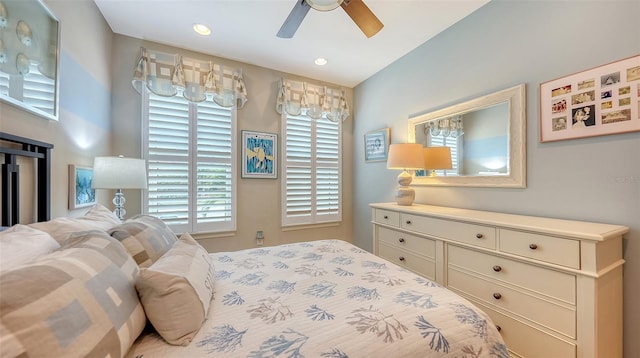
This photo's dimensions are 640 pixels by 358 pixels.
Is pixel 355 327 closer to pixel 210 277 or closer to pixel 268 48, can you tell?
pixel 210 277

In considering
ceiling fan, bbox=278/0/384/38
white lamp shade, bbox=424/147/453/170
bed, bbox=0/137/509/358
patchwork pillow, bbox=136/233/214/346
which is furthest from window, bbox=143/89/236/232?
white lamp shade, bbox=424/147/453/170

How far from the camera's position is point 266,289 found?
1.19 metres

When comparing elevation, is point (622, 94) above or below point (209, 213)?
above

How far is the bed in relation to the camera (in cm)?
57

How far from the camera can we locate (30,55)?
1270mm

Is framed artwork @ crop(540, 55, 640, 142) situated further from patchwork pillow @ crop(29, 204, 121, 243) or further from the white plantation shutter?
the white plantation shutter

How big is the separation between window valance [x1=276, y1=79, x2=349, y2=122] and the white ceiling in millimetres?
298

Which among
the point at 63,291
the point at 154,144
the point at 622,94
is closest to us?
the point at 63,291

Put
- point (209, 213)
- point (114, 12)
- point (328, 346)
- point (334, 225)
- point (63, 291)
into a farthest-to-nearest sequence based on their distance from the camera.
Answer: point (334, 225) → point (209, 213) → point (114, 12) → point (328, 346) → point (63, 291)

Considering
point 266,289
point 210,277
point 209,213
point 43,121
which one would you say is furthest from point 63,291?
point 209,213

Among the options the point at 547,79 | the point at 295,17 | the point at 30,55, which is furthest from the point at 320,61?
the point at 30,55

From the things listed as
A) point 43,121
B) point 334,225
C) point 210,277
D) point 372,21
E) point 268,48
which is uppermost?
point 268,48

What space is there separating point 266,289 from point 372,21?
1.88 m

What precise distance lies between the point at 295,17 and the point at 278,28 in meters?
0.76
